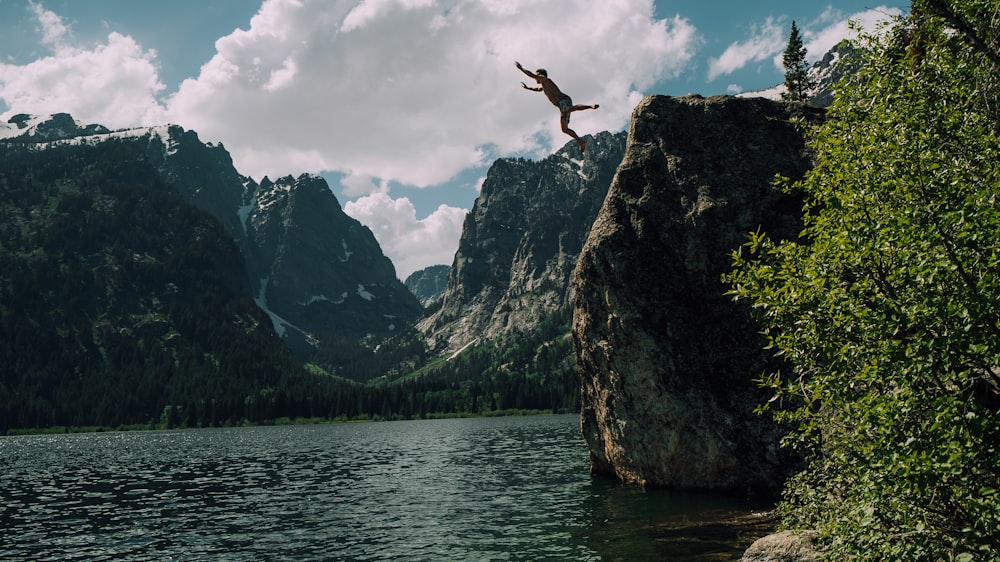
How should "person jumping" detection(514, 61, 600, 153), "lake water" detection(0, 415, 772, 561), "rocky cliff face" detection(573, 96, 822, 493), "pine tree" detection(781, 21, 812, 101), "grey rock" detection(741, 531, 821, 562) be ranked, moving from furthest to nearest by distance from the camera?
1. "pine tree" detection(781, 21, 812, 101)
2. "rocky cliff face" detection(573, 96, 822, 493)
3. "lake water" detection(0, 415, 772, 561)
4. "grey rock" detection(741, 531, 821, 562)
5. "person jumping" detection(514, 61, 600, 153)

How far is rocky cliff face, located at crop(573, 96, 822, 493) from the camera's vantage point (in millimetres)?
38281

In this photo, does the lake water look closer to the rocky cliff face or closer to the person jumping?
the rocky cliff face

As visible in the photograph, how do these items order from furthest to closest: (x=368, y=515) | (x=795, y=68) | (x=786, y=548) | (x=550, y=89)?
(x=795, y=68)
(x=368, y=515)
(x=786, y=548)
(x=550, y=89)

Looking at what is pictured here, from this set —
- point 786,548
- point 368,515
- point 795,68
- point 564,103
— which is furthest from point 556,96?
point 795,68

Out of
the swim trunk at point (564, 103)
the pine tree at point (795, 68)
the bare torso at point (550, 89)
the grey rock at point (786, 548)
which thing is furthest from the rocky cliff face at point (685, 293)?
the pine tree at point (795, 68)

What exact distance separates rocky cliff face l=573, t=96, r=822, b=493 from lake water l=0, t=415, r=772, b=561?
2.97 m

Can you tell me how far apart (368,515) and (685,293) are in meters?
26.0

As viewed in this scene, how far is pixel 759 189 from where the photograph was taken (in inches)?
1586

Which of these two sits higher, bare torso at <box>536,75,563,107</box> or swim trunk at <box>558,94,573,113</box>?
bare torso at <box>536,75,563,107</box>

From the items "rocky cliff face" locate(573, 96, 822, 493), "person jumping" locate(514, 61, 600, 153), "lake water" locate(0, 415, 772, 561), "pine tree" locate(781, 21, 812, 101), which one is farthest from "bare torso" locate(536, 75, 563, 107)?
"pine tree" locate(781, 21, 812, 101)

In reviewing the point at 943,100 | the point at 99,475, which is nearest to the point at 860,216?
the point at 943,100

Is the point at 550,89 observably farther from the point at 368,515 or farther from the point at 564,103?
the point at 368,515

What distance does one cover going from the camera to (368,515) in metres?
43.6

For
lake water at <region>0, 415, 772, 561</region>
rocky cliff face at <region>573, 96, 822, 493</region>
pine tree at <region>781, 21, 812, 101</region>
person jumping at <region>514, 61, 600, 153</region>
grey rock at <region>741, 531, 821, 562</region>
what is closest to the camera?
person jumping at <region>514, 61, 600, 153</region>
